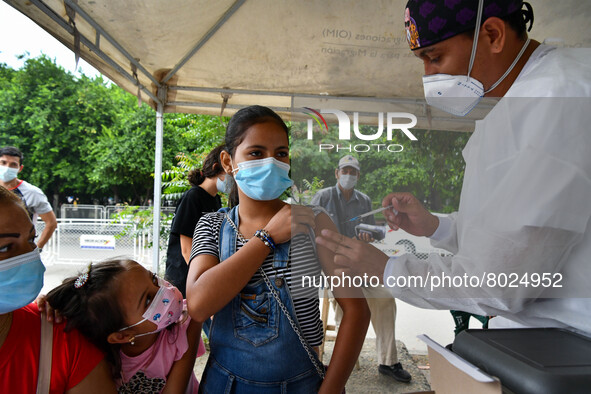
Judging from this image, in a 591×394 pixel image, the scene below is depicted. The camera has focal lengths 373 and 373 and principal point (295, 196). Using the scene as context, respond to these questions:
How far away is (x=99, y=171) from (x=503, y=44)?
22.2m

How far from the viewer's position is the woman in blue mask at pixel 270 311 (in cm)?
112

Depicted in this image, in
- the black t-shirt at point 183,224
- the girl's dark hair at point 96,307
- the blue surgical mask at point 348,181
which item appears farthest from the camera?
the black t-shirt at point 183,224

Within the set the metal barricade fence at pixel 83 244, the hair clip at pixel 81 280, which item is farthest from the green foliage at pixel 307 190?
the metal barricade fence at pixel 83 244

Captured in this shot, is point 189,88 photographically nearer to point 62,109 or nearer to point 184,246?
point 184,246

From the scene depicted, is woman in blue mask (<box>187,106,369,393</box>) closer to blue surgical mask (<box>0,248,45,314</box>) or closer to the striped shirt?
the striped shirt

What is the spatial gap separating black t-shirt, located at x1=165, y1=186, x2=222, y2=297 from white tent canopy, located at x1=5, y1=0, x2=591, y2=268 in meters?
1.15

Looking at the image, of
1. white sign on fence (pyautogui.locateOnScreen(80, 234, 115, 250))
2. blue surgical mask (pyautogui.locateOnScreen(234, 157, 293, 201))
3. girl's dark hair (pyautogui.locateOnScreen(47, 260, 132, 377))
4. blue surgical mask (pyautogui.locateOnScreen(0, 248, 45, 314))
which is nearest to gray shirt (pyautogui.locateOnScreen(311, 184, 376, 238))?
blue surgical mask (pyautogui.locateOnScreen(234, 157, 293, 201))

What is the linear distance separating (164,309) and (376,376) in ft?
9.26

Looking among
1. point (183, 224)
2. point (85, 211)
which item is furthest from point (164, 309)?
point (85, 211)

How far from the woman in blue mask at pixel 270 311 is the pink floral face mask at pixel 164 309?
0.57ft

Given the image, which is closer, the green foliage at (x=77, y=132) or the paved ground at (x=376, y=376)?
the paved ground at (x=376, y=376)

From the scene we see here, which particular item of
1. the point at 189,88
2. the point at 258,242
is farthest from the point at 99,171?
the point at 258,242

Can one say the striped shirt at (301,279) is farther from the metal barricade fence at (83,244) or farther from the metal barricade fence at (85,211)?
the metal barricade fence at (85,211)

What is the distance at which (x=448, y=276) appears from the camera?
0.88m
